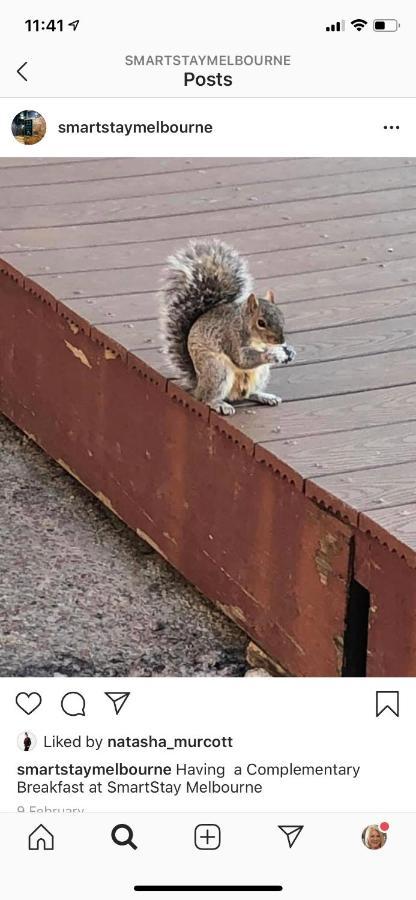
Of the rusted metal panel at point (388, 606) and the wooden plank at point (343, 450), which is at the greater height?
the wooden plank at point (343, 450)

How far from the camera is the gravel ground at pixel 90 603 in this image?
3.64 metres

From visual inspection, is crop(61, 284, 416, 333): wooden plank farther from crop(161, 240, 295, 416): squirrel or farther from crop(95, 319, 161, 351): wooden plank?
crop(161, 240, 295, 416): squirrel

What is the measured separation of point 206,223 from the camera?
4617 mm

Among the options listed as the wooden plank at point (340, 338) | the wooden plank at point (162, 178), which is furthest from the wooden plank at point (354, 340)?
the wooden plank at point (162, 178)

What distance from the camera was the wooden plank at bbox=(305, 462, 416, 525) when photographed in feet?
10.1
